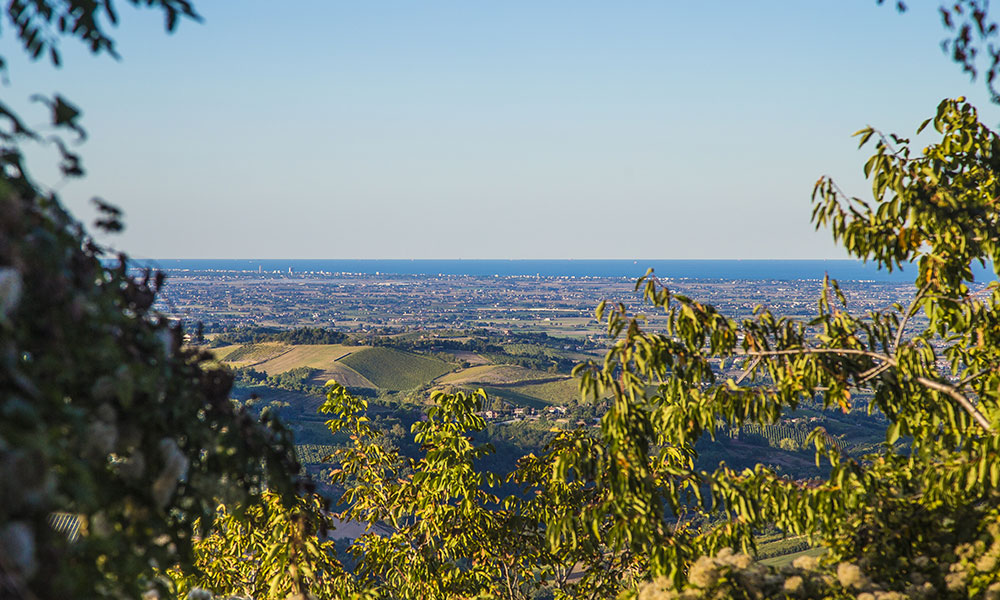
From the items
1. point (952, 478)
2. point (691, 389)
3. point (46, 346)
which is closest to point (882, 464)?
point (952, 478)

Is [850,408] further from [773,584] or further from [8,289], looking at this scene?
[8,289]

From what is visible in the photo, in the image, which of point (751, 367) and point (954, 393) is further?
point (751, 367)

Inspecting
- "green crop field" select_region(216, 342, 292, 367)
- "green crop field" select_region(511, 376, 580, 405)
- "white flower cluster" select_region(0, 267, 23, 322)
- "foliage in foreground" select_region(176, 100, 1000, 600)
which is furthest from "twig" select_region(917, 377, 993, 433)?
"green crop field" select_region(216, 342, 292, 367)

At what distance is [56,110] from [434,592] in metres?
6.03

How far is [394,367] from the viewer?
309 feet

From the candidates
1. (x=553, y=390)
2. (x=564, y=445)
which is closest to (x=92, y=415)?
(x=564, y=445)

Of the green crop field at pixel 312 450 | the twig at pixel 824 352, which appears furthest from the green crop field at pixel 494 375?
the twig at pixel 824 352

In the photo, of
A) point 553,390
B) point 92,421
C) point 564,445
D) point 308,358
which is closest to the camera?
point 92,421

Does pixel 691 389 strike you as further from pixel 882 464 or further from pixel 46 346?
pixel 46 346

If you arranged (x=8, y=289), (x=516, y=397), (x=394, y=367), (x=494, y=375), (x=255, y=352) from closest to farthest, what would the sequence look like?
(x=8, y=289) < (x=516, y=397) < (x=494, y=375) < (x=255, y=352) < (x=394, y=367)

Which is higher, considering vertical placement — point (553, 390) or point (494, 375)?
point (494, 375)

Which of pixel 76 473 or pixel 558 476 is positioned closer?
pixel 76 473

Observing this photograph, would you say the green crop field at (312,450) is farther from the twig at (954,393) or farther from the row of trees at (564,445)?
the twig at (954,393)

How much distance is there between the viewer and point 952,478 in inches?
153
